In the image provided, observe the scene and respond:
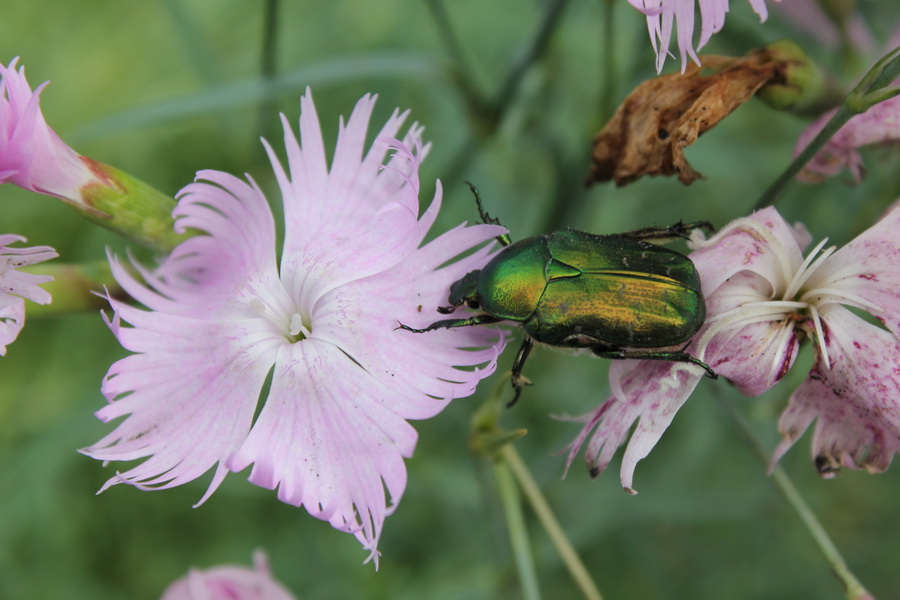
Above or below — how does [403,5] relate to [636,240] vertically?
above

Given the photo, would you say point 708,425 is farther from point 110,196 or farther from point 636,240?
Answer: point 110,196

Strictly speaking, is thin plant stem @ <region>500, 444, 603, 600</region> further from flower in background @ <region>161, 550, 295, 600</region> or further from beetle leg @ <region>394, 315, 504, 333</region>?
flower in background @ <region>161, 550, 295, 600</region>

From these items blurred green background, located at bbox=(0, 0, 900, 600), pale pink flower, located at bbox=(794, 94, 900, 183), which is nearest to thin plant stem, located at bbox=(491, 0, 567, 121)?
blurred green background, located at bbox=(0, 0, 900, 600)

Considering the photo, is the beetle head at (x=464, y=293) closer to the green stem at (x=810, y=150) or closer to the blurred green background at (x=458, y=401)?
the green stem at (x=810, y=150)

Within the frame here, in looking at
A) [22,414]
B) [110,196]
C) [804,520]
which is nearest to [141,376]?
[110,196]

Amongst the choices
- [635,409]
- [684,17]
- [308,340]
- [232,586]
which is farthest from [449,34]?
[232,586]

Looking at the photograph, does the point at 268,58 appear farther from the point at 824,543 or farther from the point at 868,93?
the point at 824,543
